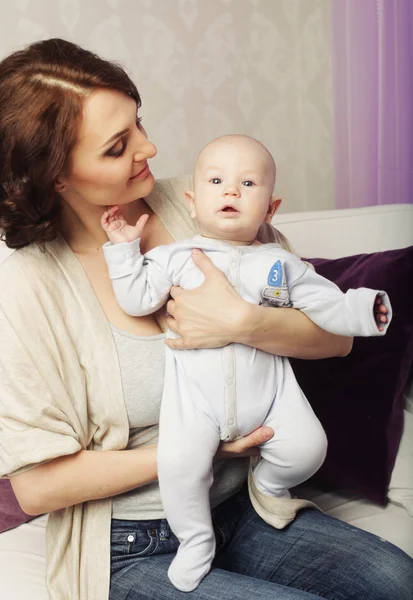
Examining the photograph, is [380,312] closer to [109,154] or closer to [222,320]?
[222,320]

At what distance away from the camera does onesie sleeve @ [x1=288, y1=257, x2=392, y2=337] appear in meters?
1.37

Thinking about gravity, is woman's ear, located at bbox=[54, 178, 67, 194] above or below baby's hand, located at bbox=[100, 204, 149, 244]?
above

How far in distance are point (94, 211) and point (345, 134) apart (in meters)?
2.05

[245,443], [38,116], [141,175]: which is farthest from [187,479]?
[38,116]

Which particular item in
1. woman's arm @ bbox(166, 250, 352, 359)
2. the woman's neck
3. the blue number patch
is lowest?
woman's arm @ bbox(166, 250, 352, 359)

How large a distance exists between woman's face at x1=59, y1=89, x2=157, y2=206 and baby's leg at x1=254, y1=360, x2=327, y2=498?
48 cm

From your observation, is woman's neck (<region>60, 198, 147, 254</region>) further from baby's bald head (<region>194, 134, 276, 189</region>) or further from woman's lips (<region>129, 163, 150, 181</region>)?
baby's bald head (<region>194, 134, 276, 189</region>)

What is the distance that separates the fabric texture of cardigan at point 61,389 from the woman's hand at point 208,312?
17cm

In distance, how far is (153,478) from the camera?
1.45 meters

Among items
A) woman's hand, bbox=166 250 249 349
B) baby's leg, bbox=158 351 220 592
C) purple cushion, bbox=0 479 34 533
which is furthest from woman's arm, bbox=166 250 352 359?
purple cushion, bbox=0 479 34 533

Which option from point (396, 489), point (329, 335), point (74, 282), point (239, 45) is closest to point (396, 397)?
point (396, 489)

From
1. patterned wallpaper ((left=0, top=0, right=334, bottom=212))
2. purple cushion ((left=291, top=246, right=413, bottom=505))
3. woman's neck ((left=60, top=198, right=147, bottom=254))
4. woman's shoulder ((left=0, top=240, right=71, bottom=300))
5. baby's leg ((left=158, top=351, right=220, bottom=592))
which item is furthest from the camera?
patterned wallpaper ((left=0, top=0, right=334, bottom=212))

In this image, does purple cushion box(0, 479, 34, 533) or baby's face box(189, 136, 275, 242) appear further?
purple cushion box(0, 479, 34, 533)

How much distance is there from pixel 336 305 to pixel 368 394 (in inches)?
19.3
